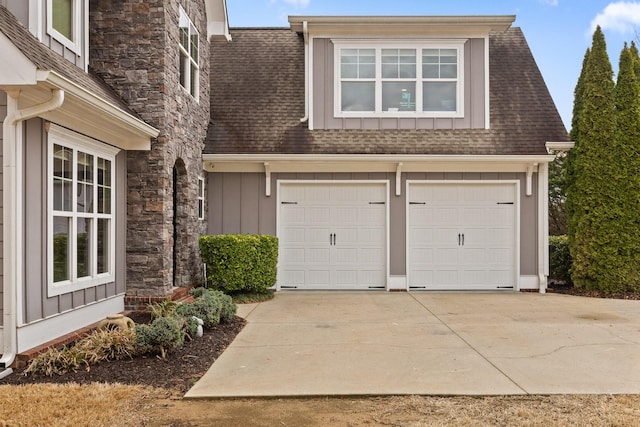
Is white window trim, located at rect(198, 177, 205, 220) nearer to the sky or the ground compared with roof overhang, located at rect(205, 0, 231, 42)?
nearer to the ground

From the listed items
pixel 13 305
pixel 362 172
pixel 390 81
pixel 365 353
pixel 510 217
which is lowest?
pixel 365 353

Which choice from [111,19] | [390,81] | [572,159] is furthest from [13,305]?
[572,159]

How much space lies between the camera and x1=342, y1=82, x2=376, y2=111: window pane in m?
11.5

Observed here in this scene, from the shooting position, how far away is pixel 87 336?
19.5ft

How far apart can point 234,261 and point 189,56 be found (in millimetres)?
3899

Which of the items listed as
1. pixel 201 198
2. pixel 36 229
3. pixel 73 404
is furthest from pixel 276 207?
pixel 73 404

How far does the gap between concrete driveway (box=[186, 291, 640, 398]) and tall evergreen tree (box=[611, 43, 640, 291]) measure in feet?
3.11

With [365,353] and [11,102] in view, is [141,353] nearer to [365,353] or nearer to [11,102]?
[365,353]

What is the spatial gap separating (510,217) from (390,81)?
394 cm

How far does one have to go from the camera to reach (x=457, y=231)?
445 inches

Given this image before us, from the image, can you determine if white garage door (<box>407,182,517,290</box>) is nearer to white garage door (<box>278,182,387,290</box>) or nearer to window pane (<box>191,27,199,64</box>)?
white garage door (<box>278,182,387,290</box>)

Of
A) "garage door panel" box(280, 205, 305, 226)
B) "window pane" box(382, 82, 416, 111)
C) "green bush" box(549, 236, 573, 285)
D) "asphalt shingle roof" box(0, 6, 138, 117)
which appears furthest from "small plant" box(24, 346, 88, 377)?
"green bush" box(549, 236, 573, 285)

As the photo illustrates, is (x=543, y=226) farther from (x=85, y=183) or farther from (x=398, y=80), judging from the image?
(x=85, y=183)

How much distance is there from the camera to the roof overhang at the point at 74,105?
491 cm
